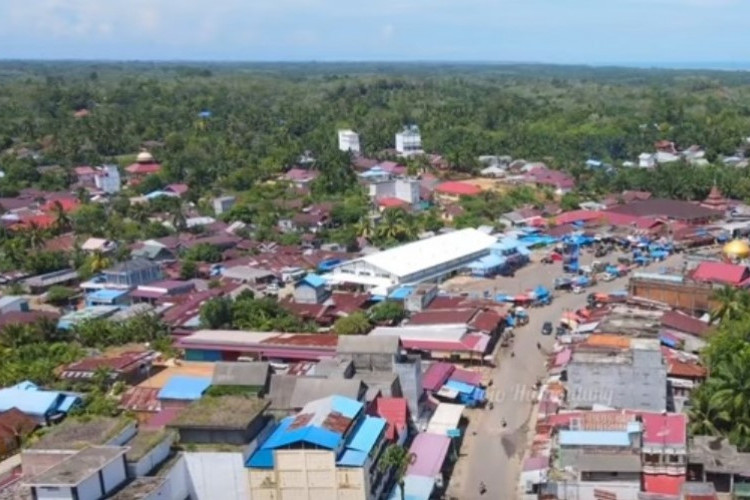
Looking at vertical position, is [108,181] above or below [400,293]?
above

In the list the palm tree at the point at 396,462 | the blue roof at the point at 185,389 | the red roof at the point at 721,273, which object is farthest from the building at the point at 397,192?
the palm tree at the point at 396,462

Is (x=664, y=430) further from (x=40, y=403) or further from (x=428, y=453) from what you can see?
(x=40, y=403)

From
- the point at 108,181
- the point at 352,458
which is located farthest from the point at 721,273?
the point at 108,181

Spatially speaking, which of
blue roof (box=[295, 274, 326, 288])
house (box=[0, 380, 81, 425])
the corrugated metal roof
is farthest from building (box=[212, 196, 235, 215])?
the corrugated metal roof

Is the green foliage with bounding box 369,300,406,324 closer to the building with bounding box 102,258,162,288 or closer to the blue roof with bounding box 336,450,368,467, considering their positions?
the building with bounding box 102,258,162,288

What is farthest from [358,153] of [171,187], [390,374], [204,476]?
[204,476]

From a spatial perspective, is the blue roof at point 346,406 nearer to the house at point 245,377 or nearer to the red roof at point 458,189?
the house at point 245,377
